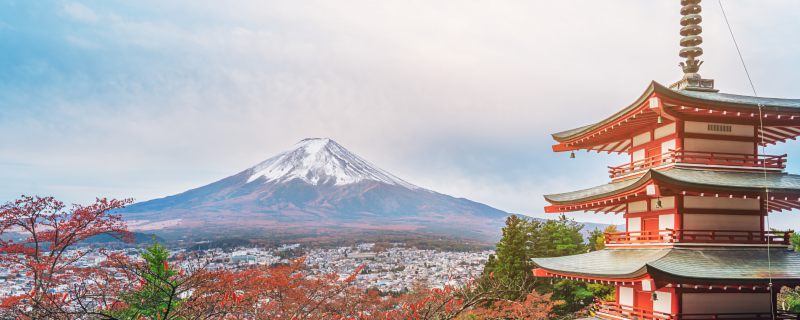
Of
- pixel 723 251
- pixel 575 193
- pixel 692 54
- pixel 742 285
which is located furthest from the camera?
pixel 575 193

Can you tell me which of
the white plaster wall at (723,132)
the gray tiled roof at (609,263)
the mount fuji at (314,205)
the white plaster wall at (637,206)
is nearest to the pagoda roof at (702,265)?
the gray tiled roof at (609,263)

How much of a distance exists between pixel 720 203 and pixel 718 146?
1.19 metres

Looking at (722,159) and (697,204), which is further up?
(722,159)

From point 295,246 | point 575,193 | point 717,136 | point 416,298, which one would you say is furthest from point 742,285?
point 295,246

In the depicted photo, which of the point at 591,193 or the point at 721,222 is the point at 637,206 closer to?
the point at 591,193

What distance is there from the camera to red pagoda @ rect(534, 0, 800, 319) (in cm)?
970

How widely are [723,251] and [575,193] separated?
376cm

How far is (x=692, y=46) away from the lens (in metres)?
12.1

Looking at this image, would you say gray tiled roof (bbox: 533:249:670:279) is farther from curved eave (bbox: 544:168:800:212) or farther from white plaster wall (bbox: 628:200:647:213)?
curved eave (bbox: 544:168:800:212)

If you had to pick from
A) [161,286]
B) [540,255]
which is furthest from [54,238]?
[540,255]

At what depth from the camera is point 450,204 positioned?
8762 cm

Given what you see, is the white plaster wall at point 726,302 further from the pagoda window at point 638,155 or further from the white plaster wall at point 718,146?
the pagoda window at point 638,155

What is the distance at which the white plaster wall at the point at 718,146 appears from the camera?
35.6 feet

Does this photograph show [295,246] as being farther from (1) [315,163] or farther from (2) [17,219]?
(1) [315,163]
